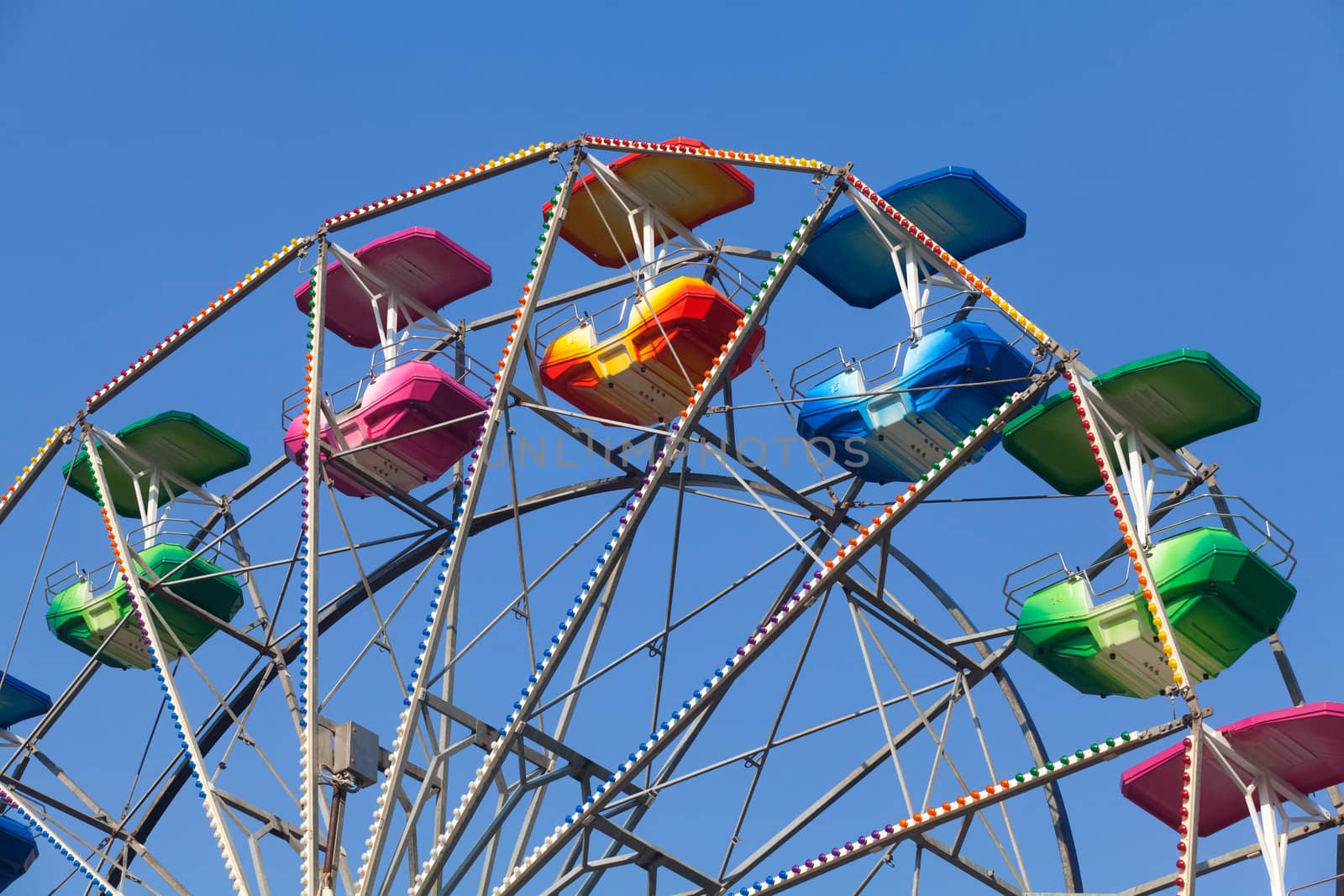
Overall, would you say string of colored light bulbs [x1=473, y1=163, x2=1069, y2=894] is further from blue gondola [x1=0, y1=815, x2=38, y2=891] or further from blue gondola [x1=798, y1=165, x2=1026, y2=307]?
blue gondola [x1=0, y1=815, x2=38, y2=891]

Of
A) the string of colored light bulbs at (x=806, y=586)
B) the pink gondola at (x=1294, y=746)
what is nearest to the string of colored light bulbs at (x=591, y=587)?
the string of colored light bulbs at (x=806, y=586)

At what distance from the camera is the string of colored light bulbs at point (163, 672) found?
78.5 ft

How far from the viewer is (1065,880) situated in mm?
24188

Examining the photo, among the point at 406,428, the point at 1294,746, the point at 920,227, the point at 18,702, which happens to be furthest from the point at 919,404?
the point at 18,702

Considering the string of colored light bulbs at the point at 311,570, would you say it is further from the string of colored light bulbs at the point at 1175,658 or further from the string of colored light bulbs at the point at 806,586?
the string of colored light bulbs at the point at 1175,658

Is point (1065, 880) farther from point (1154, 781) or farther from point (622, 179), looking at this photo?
point (622, 179)

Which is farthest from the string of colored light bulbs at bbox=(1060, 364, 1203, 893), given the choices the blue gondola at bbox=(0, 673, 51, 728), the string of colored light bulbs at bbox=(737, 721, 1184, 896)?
the blue gondola at bbox=(0, 673, 51, 728)

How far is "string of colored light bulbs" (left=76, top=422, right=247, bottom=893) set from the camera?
2392cm

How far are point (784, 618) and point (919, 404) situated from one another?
3.94 m

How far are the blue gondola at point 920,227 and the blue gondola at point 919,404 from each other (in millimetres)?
2121

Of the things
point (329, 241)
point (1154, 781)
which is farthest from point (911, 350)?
point (329, 241)

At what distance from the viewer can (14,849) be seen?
104 ft

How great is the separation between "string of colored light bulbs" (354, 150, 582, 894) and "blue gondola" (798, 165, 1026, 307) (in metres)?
3.22

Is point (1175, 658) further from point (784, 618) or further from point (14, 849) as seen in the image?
point (14, 849)
